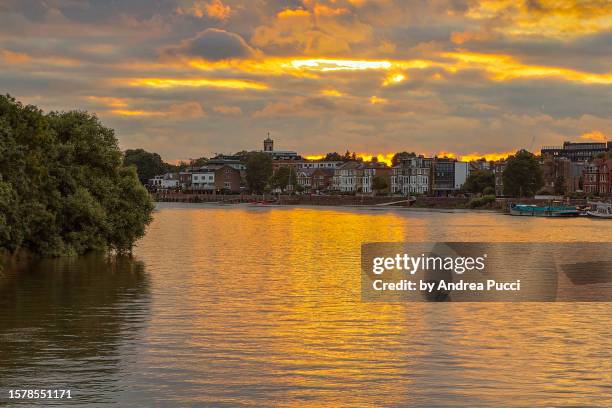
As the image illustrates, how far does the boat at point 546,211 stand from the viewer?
593ft

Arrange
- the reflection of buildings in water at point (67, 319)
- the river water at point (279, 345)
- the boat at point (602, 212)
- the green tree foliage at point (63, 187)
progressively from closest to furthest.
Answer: the river water at point (279, 345) < the reflection of buildings in water at point (67, 319) < the green tree foliage at point (63, 187) < the boat at point (602, 212)

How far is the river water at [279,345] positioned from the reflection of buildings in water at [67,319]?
0.25 feet

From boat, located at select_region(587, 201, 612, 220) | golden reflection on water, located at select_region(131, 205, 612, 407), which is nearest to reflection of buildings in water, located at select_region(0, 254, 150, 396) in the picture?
golden reflection on water, located at select_region(131, 205, 612, 407)

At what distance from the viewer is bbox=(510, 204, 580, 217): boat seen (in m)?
181

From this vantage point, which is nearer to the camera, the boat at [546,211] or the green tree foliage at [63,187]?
the green tree foliage at [63,187]

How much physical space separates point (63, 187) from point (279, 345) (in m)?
32.7

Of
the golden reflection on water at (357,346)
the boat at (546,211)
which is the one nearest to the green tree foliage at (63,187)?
the golden reflection on water at (357,346)

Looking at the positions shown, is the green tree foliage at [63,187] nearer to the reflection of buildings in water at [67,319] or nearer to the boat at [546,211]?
the reflection of buildings in water at [67,319]

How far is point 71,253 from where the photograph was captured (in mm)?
57719

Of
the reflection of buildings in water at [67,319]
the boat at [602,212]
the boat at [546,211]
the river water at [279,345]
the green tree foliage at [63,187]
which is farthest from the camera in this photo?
the boat at [546,211]

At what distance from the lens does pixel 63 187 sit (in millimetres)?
58906

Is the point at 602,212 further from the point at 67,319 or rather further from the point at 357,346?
the point at 357,346

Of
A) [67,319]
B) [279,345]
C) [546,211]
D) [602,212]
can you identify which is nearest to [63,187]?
[67,319]

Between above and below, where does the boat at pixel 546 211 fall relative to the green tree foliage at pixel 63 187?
below
